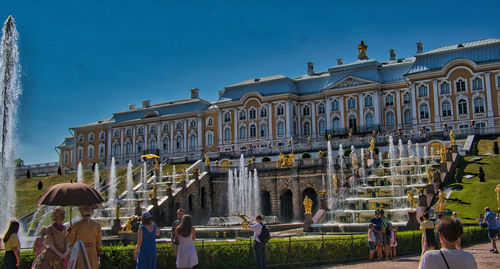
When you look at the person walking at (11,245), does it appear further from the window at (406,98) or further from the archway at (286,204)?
the window at (406,98)

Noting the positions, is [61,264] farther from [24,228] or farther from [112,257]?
[24,228]

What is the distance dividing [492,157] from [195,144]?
4057 centimetres

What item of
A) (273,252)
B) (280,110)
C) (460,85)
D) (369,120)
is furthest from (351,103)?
(273,252)

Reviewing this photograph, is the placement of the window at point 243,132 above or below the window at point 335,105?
below

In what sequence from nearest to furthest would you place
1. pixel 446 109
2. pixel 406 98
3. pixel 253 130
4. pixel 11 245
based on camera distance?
pixel 11 245
pixel 446 109
pixel 406 98
pixel 253 130

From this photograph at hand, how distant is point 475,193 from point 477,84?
25.9m

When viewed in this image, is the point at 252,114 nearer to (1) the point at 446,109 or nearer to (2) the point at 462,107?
(1) the point at 446,109

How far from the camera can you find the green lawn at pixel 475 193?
24672 mm

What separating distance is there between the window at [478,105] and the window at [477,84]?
97 centimetres

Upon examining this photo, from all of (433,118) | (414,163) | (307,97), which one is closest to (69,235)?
(414,163)

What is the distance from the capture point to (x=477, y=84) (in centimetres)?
4931

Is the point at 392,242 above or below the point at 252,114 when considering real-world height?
below

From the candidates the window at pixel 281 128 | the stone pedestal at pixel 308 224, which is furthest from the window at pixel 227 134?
the stone pedestal at pixel 308 224

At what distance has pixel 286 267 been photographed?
14.5 m
